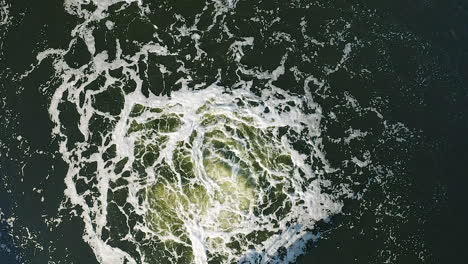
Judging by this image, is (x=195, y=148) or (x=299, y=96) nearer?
(x=299, y=96)

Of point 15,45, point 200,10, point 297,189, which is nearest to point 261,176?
point 297,189

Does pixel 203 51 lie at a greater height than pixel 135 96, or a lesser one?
greater

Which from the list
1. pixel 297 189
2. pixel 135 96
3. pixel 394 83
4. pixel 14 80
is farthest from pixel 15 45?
pixel 394 83

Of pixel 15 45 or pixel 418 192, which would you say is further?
pixel 15 45

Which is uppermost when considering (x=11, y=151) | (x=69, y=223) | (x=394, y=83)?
(x=394, y=83)

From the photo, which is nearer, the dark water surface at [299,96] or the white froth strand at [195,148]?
the dark water surface at [299,96]

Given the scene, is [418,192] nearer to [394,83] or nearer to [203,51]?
[394,83]

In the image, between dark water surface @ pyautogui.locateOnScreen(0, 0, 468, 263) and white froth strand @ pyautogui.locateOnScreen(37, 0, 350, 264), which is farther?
white froth strand @ pyautogui.locateOnScreen(37, 0, 350, 264)

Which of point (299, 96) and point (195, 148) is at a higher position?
point (299, 96)
